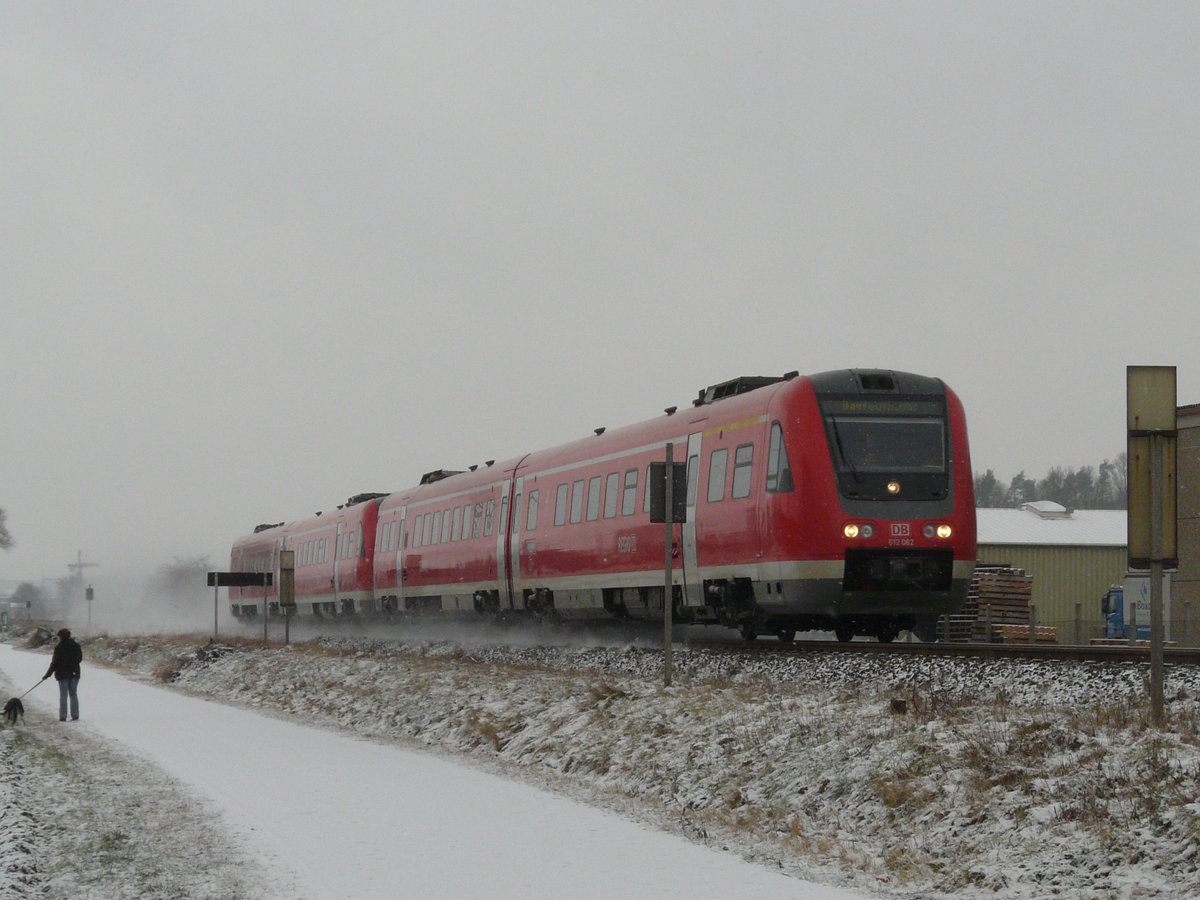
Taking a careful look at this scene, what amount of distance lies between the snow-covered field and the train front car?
1256 mm

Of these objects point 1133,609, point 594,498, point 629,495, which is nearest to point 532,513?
point 594,498

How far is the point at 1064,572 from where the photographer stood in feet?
203

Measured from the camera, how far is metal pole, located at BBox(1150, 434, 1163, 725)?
11.5 metres

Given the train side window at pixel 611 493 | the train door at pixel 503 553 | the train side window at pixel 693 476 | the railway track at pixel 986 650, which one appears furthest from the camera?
the train door at pixel 503 553

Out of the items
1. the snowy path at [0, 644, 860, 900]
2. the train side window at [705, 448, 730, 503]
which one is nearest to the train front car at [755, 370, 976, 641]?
the train side window at [705, 448, 730, 503]

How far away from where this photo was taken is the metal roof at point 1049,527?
208 feet

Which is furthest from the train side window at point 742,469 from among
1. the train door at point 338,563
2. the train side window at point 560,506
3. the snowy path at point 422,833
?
the train door at point 338,563

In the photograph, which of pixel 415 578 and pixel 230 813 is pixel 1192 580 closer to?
pixel 415 578

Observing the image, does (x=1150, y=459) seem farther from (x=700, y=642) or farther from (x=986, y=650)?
(x=700, y=642)

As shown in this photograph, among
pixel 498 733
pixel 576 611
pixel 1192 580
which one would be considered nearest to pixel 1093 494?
pixel 1192 580

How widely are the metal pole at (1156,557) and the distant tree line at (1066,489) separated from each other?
157393 millimetres

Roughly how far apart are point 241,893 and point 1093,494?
175m

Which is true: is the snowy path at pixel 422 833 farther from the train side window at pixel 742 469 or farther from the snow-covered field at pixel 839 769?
the train side window at pixel 742 469

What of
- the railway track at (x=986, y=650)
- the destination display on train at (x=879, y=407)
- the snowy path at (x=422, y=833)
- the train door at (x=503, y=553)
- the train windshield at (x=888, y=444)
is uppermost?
the destination display on train at (x=879, y=407)
